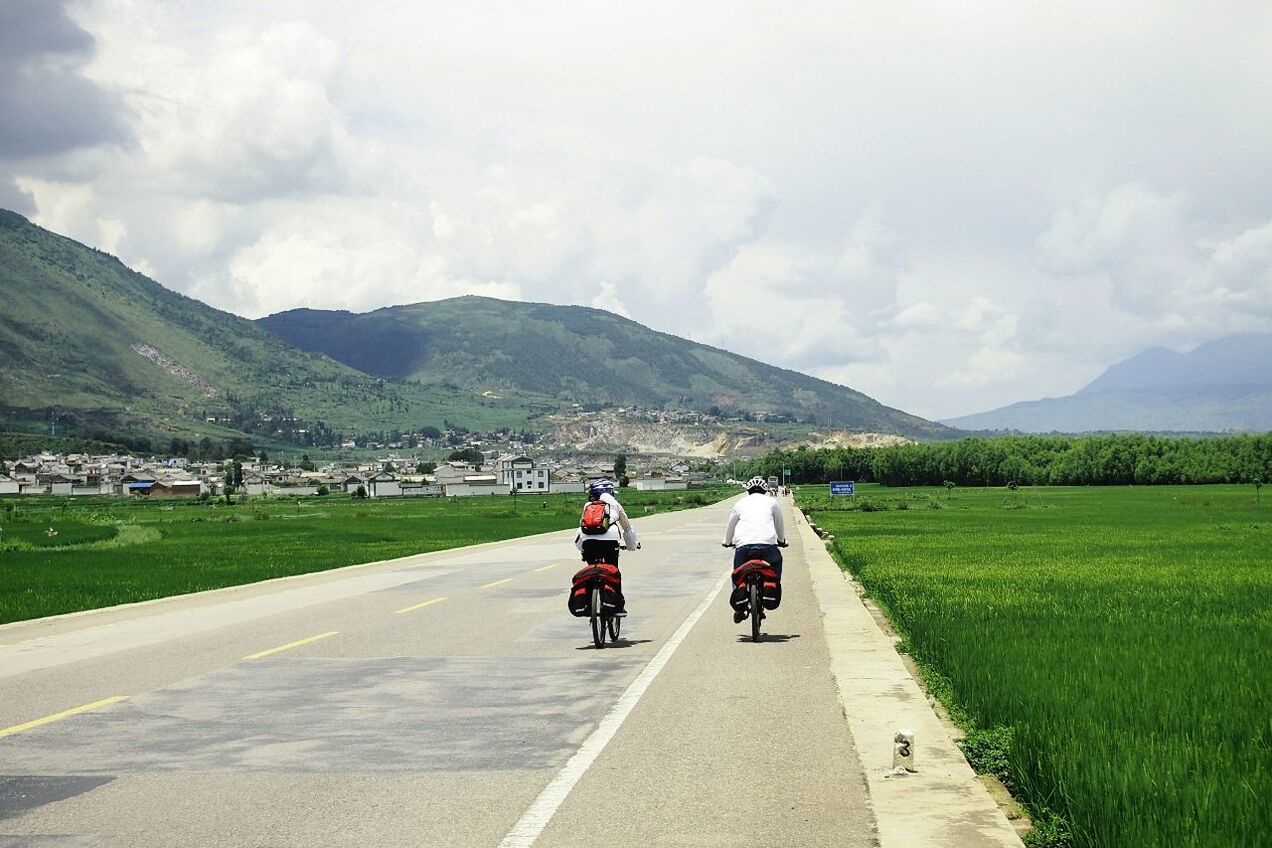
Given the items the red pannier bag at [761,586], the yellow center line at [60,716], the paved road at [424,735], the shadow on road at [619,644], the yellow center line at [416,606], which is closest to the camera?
the paved road at [424,735]

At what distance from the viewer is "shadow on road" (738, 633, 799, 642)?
17.7 meters

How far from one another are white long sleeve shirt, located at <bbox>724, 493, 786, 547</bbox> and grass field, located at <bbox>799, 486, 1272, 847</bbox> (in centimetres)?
222

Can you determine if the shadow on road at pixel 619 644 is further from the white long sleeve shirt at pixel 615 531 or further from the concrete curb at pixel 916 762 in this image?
the concrete curb at pixel 916 762

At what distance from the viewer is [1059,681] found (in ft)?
38.5

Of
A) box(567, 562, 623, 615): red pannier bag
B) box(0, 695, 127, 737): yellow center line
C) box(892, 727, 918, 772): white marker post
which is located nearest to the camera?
box(892, 727, 918, 772): white marker post

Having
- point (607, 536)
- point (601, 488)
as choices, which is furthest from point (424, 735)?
point (601, 488)

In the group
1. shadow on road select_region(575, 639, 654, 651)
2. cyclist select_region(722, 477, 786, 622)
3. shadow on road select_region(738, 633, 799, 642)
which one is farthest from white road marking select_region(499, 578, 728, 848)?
cyclist select_region(722, 477, 786, 622)

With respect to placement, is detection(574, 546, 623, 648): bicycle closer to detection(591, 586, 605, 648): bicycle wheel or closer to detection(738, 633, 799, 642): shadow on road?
detection(591, 586, 605, 648): bicycle wheel

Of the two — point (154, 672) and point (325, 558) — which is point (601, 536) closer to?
point (154, 672)

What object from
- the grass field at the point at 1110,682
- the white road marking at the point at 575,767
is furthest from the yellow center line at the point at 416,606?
the grass field at the point at 1110,682

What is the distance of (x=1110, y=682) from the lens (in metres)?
11.6

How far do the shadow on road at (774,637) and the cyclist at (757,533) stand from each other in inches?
11.0

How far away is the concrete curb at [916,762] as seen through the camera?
7.37 meters

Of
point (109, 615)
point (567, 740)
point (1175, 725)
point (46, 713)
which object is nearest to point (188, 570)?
point (109, 615)
